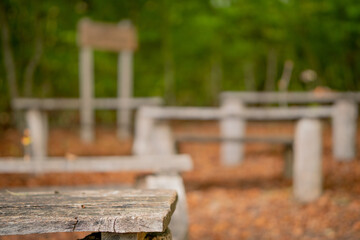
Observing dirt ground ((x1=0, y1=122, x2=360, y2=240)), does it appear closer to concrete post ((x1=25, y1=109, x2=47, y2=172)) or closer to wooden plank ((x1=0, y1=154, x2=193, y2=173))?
concrete post ((x1=25, y1=109, x2=47, y2=172))

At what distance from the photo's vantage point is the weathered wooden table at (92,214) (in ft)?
4.09

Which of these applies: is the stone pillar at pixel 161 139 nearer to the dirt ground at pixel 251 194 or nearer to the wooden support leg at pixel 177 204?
the dirt ground at pixel 251 194

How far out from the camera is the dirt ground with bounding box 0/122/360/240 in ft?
10.9

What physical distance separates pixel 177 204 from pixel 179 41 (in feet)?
38.5

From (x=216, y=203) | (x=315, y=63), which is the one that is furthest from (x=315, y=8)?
(x=216, y=203)

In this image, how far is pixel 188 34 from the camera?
13.4 meters

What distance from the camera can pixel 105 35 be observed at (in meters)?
7.95

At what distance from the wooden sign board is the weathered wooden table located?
6667mm

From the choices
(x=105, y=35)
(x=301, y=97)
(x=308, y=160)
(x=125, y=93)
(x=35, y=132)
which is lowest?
(x=308, y=160)

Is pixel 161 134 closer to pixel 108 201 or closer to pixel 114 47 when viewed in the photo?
pixel 108 201

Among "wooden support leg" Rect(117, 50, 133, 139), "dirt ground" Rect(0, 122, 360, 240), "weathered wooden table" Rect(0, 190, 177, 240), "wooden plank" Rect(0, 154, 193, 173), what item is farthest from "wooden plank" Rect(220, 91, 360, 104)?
"weathered wooden table" Rect(0, 190, 177, 240)

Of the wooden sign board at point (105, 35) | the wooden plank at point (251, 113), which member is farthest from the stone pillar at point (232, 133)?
the wooden sign board at point (105, 35)

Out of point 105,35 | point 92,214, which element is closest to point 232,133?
point 105,35

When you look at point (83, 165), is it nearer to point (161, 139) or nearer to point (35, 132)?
point (161, 139)
